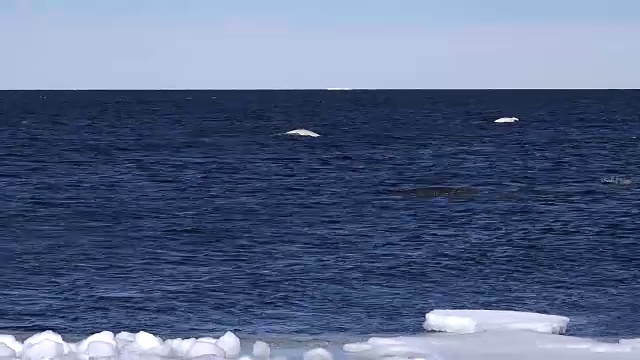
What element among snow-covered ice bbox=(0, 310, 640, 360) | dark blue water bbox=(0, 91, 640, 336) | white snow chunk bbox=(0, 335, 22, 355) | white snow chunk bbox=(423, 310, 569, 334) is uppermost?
dark blue water bbox=(0, 91, 640, 336)

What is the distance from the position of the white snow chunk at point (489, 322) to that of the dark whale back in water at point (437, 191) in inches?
990

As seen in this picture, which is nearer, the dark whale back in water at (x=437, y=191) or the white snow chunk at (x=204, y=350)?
the white snow chunk at (x=204, y=350)

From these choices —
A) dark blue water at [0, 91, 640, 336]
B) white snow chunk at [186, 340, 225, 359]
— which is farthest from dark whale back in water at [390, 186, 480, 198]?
white snow chunk at [186, 340, 225, 359]

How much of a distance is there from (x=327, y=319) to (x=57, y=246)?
12550 mm

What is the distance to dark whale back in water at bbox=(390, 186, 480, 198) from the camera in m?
44.9

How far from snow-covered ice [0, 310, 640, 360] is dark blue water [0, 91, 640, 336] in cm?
337

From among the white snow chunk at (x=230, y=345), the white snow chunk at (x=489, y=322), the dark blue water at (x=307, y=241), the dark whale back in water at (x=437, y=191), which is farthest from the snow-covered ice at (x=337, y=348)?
the dark whale back in water at (x=437, y=191)

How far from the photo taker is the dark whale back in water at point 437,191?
44.9 metres

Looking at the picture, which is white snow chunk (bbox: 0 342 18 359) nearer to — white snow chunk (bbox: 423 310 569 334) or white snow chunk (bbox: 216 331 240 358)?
white snow chunk (bbox: 216 331 240 358)

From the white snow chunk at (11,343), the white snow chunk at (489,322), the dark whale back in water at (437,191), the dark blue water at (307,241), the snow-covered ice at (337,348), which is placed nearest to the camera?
the snow-covered ice at (337,348)

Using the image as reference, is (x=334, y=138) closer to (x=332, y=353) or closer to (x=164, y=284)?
(x=164, y=284)

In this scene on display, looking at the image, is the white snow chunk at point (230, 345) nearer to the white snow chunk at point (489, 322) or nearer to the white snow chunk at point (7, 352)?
the white snow chunk at point (7, 352)

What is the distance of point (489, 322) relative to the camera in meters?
18.8

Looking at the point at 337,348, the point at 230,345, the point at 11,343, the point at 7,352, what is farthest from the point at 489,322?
the point at 7,352
